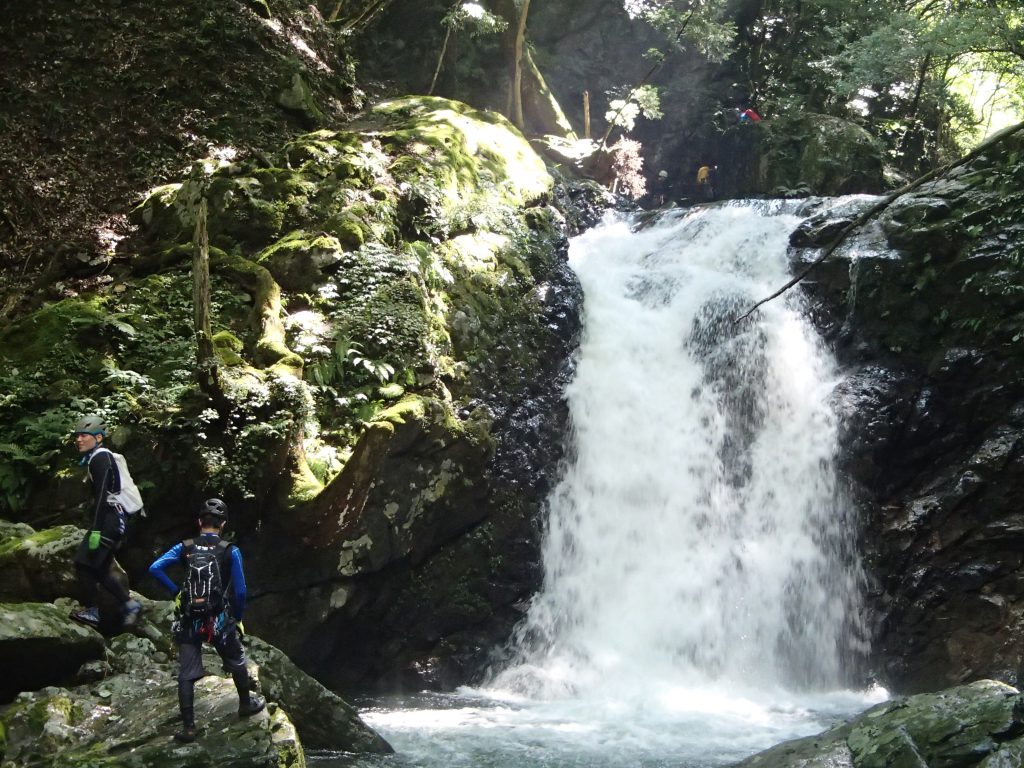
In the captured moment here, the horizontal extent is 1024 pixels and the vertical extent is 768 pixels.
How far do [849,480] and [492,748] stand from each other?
20.3ft

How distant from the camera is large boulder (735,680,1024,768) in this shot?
4223mm

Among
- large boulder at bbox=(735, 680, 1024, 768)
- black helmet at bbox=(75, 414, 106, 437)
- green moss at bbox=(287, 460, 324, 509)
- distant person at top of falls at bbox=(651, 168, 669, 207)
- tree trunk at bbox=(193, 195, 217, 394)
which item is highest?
distant person at top of falls at bbox=(651, 168, 669, 207)

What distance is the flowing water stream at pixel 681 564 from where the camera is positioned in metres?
6.94

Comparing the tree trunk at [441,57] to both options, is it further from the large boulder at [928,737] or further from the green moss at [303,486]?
the large boulder at [928,737]

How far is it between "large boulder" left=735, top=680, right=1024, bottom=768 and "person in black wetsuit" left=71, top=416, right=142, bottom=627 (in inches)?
181

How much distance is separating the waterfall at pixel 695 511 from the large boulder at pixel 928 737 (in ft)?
10.3

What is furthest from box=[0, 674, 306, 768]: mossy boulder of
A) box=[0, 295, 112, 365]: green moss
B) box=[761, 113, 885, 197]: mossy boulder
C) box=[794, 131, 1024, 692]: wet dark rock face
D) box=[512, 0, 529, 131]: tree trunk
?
box=[512, 0, 529, 131]: tree trunk

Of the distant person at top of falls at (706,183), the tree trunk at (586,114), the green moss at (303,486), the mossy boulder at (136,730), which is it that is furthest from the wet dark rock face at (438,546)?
the tree trunk at (586,114)

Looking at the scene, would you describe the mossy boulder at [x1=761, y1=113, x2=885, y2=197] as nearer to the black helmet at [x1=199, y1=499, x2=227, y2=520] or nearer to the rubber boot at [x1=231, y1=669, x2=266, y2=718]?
the black helmet at [x1=199, y1=499, x2=227, y2=520]

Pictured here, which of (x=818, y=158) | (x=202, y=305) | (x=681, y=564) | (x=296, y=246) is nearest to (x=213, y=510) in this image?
(x=202, y=305)

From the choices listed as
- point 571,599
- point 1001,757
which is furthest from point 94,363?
point 1001,757

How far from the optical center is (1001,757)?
4.04 metres

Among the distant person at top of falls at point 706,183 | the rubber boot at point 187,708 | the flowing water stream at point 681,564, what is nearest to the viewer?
the rubber boot at point 187,708

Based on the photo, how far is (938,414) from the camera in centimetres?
985
